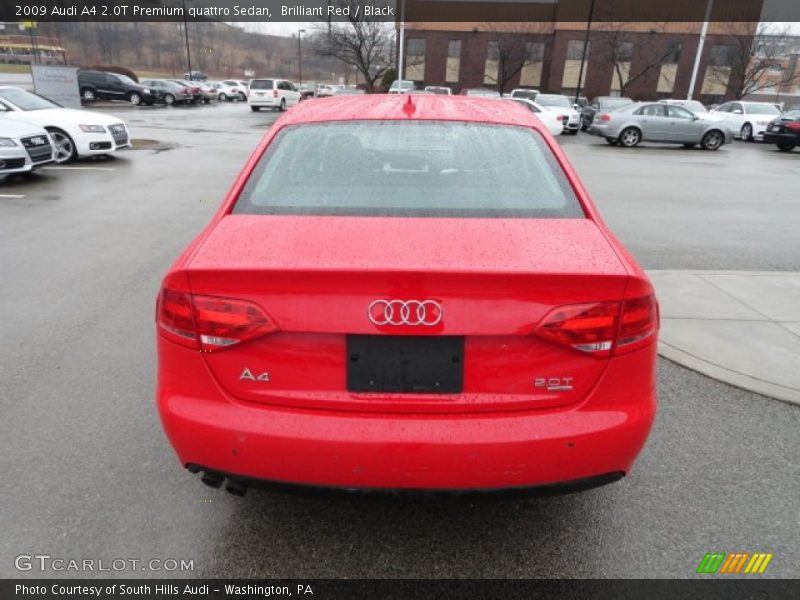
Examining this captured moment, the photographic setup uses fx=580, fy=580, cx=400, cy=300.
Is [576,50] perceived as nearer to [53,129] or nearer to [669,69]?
[669,69]

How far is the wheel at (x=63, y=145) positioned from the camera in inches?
490

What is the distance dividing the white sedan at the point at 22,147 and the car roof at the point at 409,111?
356 inches

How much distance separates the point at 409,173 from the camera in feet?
8.61

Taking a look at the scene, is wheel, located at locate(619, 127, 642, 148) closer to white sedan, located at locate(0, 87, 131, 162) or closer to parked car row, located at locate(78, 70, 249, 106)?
white sedan, located at locate(0, 87, 131, 162)

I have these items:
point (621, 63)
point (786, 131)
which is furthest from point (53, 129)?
point (621, 63)

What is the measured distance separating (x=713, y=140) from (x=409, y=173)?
72.6ft

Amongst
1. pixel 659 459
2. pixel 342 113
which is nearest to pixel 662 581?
pixel 659 459

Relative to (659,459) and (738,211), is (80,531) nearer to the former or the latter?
(659,459)

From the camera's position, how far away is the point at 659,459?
117 inches

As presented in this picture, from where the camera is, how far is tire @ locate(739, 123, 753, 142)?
2577cm

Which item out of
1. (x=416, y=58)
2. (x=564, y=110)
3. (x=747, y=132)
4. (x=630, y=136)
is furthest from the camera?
(x=416, y=58)

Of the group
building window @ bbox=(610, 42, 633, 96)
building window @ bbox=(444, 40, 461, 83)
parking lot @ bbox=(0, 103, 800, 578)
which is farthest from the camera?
building window @ bbox=(444, 40, 461, 83)

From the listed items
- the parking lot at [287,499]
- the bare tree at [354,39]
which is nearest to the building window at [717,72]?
the bare tree at [354,39]

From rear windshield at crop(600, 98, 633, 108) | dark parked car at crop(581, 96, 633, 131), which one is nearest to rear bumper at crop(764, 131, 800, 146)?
dark parked car at crop(581, 96, 633, 131)
